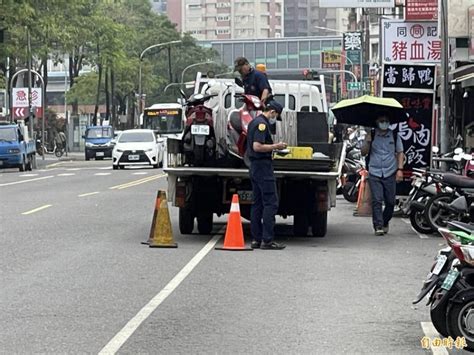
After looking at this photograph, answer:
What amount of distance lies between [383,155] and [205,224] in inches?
114

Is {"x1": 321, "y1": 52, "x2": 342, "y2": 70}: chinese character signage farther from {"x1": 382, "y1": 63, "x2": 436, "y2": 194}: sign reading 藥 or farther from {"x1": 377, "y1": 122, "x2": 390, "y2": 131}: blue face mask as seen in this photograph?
{"x1": 377, "y1": 122, "x2": 390, "y2": 131}: blue face mask

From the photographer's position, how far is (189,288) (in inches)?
446

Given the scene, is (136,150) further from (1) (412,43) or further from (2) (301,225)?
(2) (301,225)

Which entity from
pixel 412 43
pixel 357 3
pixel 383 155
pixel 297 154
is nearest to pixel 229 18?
pixel 357 3

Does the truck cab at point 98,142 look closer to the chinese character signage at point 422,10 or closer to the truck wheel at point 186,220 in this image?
the chinese character signage at point 422,10

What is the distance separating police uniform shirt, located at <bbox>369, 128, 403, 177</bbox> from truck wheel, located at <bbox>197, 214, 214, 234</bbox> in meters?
2.57

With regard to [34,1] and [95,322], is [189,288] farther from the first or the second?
[34,1]

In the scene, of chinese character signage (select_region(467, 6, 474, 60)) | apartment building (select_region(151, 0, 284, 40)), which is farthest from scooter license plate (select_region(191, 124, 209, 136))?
apartment building (select_region(151, 0, 284, 40))

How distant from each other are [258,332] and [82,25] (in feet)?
183

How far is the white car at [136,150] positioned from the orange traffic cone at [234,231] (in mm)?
29238

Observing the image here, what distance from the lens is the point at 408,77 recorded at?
66.1 feet

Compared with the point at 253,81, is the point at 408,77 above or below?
above

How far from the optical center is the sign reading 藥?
2009 cm

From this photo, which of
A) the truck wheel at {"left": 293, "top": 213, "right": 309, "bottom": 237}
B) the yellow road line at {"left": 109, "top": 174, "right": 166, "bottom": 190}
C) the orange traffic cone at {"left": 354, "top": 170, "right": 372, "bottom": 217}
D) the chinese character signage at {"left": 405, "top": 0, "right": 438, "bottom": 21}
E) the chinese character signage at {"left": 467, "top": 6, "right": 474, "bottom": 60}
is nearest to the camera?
the truck wheel at {"left": 293, "top": 213, "right": 309, "bottom": 237}
